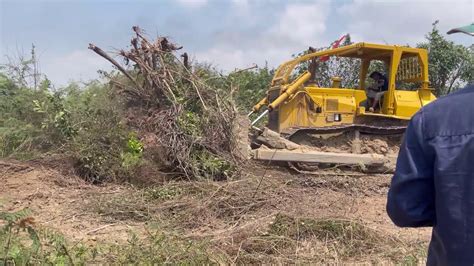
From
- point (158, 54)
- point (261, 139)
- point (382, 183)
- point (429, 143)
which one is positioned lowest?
point (382, 183)

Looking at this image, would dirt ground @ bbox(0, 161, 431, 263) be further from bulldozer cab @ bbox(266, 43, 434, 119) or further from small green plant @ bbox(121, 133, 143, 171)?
bulldozer cab @ bbox(266, 43, 434, 119)

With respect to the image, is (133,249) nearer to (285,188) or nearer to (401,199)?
(401,199)

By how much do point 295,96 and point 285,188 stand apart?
3.19 m

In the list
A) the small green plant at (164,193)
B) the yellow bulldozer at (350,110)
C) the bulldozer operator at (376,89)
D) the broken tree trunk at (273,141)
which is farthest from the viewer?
the bulldozer operator at (376,89)

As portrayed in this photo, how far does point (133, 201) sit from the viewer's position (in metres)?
7.21

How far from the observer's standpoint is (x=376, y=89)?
1135 cm

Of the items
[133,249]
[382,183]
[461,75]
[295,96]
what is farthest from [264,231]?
[461,75]

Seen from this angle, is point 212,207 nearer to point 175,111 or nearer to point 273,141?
point 175,111

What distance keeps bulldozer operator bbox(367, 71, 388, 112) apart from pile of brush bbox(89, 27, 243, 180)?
351 cm

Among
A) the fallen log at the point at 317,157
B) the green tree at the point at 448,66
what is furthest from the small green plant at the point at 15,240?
the green tree at the point at 448,66

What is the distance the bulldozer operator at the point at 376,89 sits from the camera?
1117cm

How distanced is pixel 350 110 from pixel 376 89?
781mm

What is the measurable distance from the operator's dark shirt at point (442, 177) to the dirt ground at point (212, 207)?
3375 millimetres

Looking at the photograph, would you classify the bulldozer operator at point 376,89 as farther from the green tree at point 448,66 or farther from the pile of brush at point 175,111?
the green tree at point 448,66
